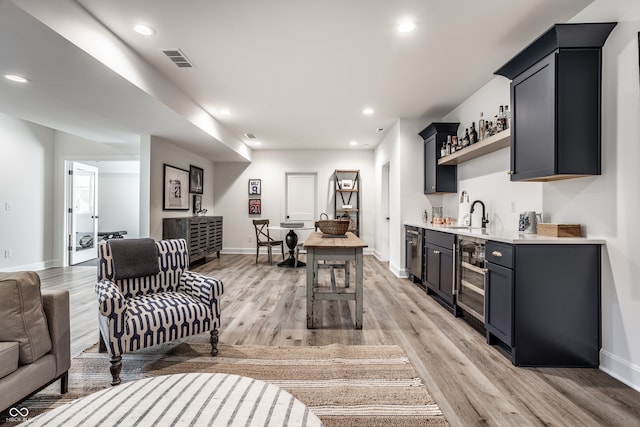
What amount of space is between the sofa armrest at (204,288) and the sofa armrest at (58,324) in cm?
76

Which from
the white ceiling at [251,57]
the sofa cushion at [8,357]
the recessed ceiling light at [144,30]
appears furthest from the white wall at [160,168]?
the sofa cushion at [8,357]

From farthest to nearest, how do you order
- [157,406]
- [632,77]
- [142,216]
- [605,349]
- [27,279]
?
1. [142,216]
2. [605,349]
3. [632,77]
4. [27,279]
5. [157,406]

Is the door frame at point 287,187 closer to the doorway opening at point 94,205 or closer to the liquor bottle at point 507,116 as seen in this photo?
the doorway opening at point 94,205

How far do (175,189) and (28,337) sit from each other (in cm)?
453

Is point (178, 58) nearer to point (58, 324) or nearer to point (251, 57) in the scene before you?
point (251, 57)

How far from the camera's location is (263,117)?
5074 mm

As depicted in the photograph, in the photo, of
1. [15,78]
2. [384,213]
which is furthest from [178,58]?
[384,213]

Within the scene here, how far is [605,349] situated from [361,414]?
5.90 feet

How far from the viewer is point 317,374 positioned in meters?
1.96

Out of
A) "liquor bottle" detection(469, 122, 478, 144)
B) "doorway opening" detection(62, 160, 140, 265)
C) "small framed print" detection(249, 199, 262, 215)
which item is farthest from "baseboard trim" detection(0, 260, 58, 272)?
"liquor bottle" detection(469, 122, 478, 144)

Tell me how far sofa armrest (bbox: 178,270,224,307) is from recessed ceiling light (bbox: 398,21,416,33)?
2.53 metres

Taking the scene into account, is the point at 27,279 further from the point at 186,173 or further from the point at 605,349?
the point at 186,173

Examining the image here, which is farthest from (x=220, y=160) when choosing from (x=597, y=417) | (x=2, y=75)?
(x=597, y=417)
